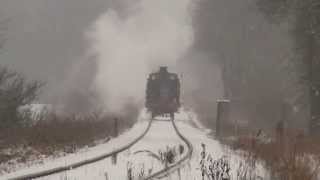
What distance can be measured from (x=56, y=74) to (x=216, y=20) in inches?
2098

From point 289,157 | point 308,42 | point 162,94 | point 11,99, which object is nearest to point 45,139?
point 11,99

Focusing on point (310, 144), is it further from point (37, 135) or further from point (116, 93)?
point (116, 93)

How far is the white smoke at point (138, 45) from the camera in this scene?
61347 millimetres

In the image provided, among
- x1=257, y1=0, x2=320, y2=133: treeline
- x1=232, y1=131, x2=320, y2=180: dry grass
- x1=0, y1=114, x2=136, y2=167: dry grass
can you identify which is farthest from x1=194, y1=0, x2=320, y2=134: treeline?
x1=0, y1=114, x2=136, y2=167: dry grass

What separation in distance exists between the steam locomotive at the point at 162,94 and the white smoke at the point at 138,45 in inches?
435

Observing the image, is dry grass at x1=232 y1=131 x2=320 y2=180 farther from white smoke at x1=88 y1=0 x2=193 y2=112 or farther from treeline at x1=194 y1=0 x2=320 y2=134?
white smoke at x1=88 y1=0 x2=193 y2=112

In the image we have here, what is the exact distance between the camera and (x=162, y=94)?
44.8m

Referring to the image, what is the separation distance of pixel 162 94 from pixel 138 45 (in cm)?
2105

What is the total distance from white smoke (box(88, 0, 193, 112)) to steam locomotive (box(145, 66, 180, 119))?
1106 centimetres

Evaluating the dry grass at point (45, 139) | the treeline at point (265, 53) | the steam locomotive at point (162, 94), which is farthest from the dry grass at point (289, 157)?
the steam locomotive at point (162, 94)

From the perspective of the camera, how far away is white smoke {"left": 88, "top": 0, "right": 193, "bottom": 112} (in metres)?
61.3

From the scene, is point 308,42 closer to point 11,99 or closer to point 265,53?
point 11,99

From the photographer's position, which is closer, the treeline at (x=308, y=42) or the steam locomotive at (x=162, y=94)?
the treeline at (x=308, y=42)

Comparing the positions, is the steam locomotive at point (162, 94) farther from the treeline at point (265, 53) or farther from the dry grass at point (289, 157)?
the dry grass at point (289, 157)
